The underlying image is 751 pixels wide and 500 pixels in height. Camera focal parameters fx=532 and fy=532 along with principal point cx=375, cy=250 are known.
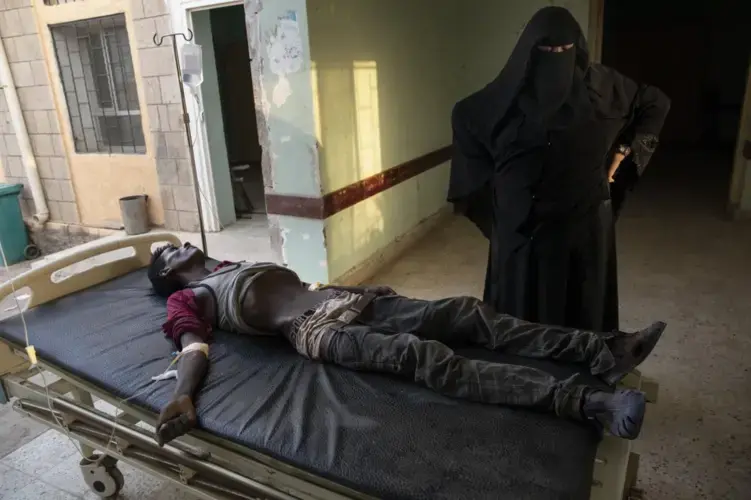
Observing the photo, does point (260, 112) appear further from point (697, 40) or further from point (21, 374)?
point (697, 40)

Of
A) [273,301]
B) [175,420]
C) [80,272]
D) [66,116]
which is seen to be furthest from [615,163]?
[66,116]

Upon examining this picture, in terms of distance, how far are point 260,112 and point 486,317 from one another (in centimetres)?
196

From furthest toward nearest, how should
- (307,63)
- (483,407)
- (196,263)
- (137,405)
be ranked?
(307,63), (196,263), (137,405), (483,407)

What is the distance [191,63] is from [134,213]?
272cm

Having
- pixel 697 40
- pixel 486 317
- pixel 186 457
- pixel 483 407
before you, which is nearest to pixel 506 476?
pixel 483 407

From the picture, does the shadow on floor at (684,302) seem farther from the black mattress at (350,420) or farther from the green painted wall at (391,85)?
the black mattress at (350,420)

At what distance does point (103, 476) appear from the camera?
1766 mm

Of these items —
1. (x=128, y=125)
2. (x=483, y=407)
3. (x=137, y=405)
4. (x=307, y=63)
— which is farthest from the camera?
(x=128, y=125)

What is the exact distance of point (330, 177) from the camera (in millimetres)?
3031

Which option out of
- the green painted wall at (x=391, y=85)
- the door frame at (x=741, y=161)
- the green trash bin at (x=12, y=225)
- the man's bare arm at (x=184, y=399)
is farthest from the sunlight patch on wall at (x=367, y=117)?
the green trash bin at (x=12, y=225)

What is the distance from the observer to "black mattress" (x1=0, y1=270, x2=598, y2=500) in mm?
1104

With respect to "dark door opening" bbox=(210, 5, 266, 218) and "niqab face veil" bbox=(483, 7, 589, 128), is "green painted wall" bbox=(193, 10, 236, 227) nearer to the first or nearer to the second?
"dark door opening" bbox=(210, 5, 266, 218)

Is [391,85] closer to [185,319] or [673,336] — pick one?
[673,336]

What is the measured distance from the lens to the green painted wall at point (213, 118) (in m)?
4.61
